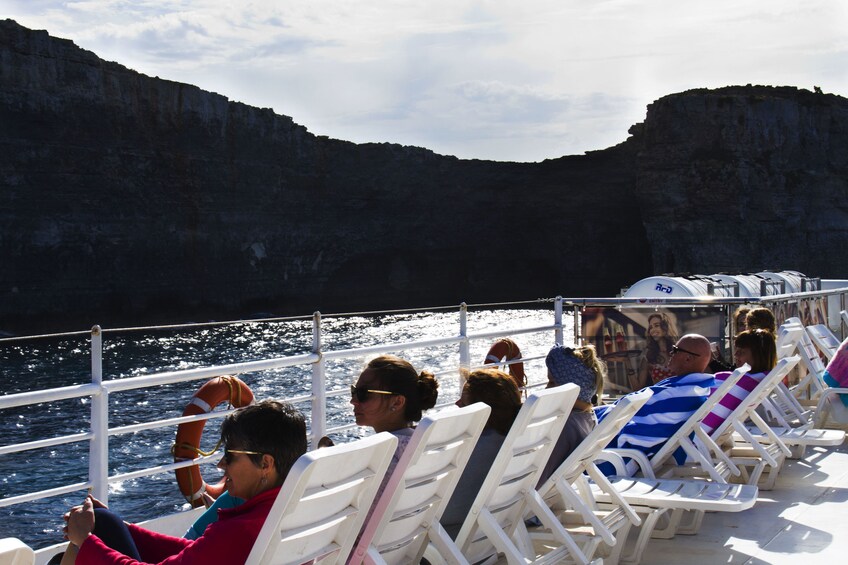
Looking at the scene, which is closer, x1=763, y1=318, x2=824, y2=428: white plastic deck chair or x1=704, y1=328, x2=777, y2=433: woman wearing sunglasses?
x1=704, y1=328, x2=777, y2=433: woman wearing sunglasses

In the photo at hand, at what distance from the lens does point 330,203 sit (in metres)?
74.8

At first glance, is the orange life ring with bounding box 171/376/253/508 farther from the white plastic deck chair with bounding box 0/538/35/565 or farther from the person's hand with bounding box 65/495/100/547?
the white plastic deck chair with bounding box 0/538/35/565

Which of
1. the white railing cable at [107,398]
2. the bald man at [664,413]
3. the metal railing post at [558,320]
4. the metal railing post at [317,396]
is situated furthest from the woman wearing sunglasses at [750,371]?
the metal railing post at [558,320]

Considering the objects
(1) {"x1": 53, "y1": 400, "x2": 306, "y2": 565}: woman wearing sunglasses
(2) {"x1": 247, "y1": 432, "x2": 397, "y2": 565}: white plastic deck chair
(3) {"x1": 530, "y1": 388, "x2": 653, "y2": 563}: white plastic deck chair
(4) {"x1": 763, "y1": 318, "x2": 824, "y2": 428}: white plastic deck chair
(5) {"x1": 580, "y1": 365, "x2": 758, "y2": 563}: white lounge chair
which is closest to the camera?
(2) {"x1": 247, "y1": 432, "x2": 397, "y2": 565}: white plastic deck chair

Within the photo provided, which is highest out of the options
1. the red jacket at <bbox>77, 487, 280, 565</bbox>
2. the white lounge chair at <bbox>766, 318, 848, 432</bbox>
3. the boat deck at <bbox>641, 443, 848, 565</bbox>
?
the red jacket at <bbox>77, 487, 280, 565</bbox>

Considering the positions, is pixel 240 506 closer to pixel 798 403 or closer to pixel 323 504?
pixel 323 504

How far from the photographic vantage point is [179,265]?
218 ft

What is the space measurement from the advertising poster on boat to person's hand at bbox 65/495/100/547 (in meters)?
6.17

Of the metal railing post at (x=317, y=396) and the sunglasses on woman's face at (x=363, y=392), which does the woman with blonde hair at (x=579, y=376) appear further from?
the metal railing post at (x=317, y=396)

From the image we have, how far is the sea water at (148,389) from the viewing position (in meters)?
17.3

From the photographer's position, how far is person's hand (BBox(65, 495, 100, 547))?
2.31m

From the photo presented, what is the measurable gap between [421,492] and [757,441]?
9.17ft

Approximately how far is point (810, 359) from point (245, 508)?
225 inches

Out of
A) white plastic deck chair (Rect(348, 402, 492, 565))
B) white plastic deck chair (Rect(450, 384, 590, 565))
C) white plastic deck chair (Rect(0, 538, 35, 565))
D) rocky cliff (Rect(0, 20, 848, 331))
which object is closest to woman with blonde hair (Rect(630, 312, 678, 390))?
white plastic deck chair (Rect(450, 384, 590, 565))
